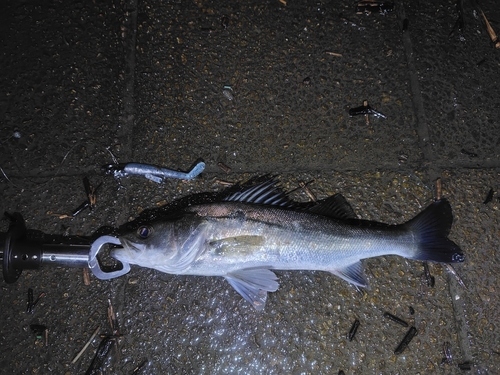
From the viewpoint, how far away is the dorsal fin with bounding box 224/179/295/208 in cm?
306

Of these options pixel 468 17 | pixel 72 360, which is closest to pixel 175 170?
pixel 72 360

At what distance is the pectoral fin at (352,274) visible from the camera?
10.1 ft

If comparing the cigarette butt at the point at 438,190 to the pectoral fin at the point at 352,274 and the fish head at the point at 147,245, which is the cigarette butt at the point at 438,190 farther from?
the fish head at the point at 147,245

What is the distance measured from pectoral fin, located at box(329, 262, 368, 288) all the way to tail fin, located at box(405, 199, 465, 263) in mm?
448

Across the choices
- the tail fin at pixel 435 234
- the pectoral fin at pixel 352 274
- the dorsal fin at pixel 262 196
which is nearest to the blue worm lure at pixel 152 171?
the dorsal fin at pixel 262 196

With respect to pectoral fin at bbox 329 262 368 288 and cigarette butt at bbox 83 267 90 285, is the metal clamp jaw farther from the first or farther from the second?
pectoral fin at bbox 329 262 368 288

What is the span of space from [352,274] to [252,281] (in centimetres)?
82

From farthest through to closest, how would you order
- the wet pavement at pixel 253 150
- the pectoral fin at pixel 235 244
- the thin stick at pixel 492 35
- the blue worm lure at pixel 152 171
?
1. the thin stick at pixel 492 35
2. the blue worm lure at pixel 152 171
3. the wet pavement at pixel 253 150
4. the pectoral fin at pixel 235 244

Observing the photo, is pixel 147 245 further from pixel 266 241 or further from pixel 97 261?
pixel 266 241

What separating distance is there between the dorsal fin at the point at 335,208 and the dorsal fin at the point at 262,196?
0.25 metres

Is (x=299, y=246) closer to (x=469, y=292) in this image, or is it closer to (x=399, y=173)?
(x=399, y=173)

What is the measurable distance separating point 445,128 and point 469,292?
4.99ft

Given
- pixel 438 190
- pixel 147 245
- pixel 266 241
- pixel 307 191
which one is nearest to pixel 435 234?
pixel 438 190

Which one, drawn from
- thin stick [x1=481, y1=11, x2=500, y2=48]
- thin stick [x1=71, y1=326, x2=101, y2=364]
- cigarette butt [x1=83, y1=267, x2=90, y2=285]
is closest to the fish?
cigarette butt [x1=83, y1=267, x2=90, y2=285]
